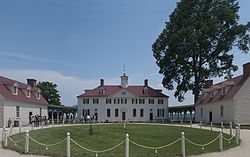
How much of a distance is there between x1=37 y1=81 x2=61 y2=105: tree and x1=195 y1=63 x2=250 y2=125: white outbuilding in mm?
41744

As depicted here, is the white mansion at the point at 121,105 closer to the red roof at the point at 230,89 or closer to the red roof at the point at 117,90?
the red roof at the point at 117,90

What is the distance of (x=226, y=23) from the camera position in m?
Result: 56.9

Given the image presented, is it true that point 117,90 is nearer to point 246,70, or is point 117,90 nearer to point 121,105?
point 121,105

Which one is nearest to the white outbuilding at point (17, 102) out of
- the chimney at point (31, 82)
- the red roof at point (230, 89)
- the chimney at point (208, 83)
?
the chimney at point (31, 82)

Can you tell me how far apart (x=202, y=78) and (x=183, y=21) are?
359 inches

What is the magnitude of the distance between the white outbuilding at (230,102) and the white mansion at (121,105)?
20.8m

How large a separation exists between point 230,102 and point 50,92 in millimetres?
52735

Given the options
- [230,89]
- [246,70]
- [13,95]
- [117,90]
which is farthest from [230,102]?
[117,90]

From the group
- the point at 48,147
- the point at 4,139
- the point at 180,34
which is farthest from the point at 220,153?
the point at 180,34

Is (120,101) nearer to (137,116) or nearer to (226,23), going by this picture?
(137,116)

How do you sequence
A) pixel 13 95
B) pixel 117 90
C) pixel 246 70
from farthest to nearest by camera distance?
1. pixel 117 90
2. pixel 13 95
3. pixel 246 70

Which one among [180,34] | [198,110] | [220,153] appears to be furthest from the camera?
[198,110]

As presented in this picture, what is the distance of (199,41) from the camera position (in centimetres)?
5709

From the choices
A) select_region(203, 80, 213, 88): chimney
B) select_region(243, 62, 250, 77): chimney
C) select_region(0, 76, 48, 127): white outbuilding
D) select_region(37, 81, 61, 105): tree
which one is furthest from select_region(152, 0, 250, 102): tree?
select_region(37, 81, 61, 105): tree
